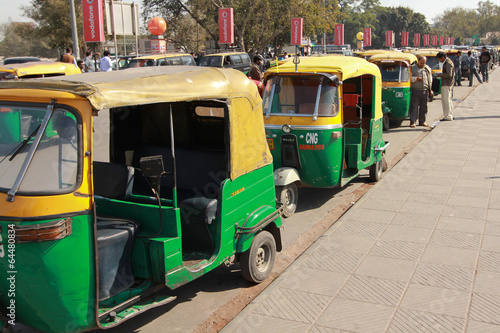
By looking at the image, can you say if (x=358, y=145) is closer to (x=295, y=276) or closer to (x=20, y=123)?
(x=295, y=276)

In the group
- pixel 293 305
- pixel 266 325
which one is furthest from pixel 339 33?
pixel 266 325

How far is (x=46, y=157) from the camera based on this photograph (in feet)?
11.8

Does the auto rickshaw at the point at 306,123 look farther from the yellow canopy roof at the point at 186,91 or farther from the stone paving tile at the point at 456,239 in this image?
the yellow canopy roof at the point at 186,91

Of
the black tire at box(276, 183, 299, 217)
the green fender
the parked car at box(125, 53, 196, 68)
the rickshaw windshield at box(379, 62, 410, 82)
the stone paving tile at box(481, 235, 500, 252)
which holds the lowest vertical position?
the stone paving tile at box(481, 235, 500, 252)

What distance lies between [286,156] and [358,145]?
4.66 feet

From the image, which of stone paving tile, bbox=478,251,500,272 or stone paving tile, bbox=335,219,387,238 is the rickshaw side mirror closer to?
stone paving tile, bbox=335,219,387,238

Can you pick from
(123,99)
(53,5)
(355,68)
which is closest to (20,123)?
(123,99)

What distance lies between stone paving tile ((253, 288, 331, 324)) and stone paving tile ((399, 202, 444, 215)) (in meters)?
3.17

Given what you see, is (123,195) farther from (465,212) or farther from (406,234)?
(465,212)

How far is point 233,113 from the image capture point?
16.5ft

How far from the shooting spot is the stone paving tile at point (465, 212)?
24.0ft

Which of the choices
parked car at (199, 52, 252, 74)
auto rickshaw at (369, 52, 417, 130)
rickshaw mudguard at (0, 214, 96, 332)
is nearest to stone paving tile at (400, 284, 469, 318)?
rickshaw mudguard at (0, 214, 96, 332)

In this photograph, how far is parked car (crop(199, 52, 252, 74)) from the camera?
23.6m

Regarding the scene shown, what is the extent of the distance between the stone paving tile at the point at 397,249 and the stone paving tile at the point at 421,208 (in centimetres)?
135
